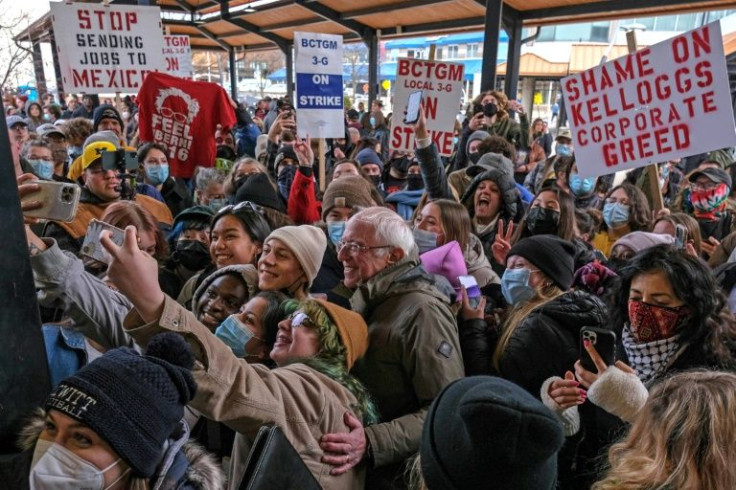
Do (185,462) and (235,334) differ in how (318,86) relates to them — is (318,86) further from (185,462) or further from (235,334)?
(185,462)

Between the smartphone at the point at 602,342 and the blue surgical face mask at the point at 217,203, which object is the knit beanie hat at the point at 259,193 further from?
the smartphone at the point at 602,342

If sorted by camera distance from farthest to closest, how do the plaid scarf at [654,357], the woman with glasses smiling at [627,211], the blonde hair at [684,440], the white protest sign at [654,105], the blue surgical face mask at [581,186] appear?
the blue surgical face mask at [581,186] < the woman with glasses smiling at [627,211] < the white protest sign at [654,105] < the plaid scarf at [654,357] < the blonde hair at [684,440]

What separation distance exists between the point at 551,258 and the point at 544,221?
47.8 inches

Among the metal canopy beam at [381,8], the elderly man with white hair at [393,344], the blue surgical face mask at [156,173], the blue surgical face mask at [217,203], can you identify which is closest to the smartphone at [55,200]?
the elderly man with white hair at [393,344]

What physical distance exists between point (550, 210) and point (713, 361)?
6.00ft

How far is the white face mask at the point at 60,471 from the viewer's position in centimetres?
126

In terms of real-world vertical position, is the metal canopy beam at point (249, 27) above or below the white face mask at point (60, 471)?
above

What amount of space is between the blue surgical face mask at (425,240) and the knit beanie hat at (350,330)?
54.6 inches

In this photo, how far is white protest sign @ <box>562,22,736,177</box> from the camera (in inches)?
121

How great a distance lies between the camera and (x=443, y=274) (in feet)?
9.86

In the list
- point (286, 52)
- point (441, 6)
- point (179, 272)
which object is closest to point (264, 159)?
point (179, 272)

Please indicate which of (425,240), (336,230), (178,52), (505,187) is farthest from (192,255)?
(178,52)

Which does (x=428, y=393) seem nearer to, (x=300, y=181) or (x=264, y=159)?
(x=300, y=181)

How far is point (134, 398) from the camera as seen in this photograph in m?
1.26
